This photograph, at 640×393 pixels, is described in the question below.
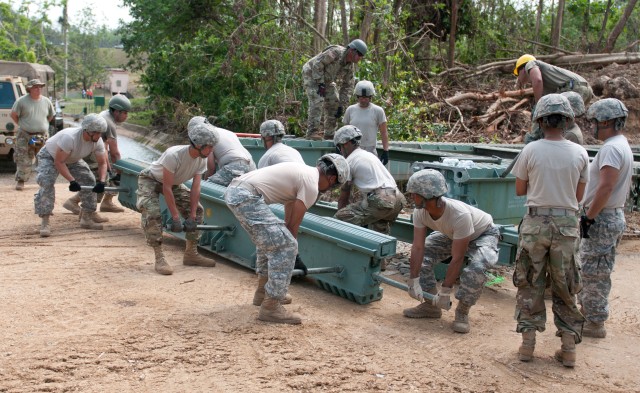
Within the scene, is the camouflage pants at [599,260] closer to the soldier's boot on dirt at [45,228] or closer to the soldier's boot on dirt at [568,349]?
the soldier's boot on dirt at [568,349]

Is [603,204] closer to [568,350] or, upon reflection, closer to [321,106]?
[568,350]

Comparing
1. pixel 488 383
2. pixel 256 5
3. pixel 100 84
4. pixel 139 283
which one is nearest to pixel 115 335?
pixel 139 283

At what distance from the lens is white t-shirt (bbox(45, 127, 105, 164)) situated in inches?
363

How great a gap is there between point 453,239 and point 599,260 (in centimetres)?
115

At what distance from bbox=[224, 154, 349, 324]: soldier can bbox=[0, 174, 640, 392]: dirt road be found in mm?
328

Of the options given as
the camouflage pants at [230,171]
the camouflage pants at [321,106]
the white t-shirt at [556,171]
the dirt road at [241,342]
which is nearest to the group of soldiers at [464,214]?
the white t-shirt at [556,171]

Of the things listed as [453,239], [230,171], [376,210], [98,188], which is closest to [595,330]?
[453,239]

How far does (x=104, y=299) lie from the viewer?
666cm

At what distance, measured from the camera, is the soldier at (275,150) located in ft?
25.9

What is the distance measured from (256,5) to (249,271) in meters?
13.7

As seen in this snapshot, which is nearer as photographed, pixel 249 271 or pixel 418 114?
pixel 249 271

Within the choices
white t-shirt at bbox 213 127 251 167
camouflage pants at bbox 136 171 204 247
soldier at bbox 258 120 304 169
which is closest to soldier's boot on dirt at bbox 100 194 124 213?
white t-shirt at bbox 213 127 251 167

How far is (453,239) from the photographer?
20.0ft

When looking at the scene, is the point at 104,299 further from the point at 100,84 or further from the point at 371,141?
the point at 100,84
